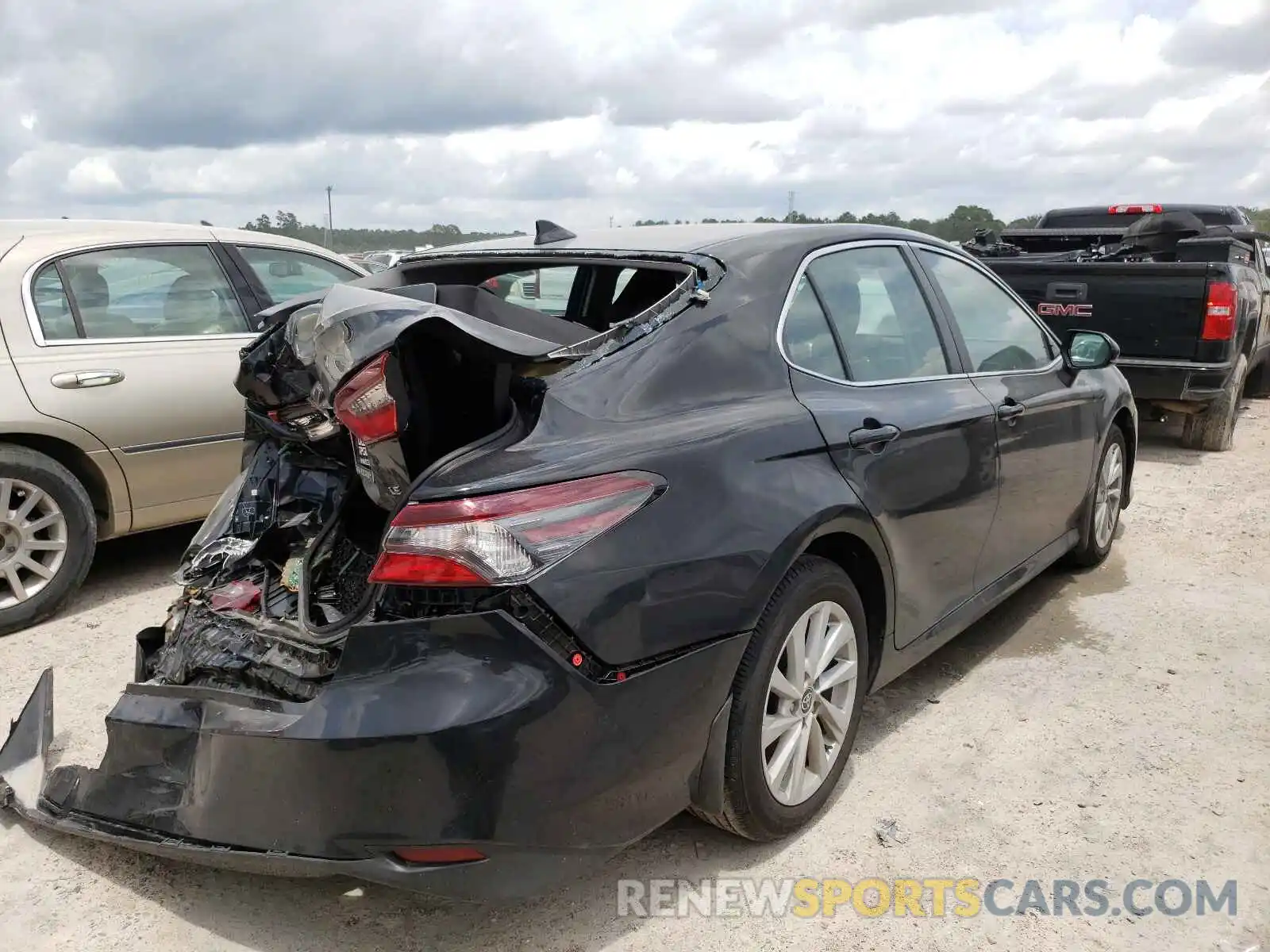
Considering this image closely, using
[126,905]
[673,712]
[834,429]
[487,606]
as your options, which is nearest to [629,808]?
[673,712]

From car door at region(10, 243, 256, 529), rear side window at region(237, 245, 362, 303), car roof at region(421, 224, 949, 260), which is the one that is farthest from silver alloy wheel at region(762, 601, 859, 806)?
rear side window at region(237, 245, 362, 303)

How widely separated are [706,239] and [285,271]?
332 centimetres

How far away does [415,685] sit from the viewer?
6.85 ft

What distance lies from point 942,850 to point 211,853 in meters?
1.93

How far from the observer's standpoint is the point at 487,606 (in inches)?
82.5

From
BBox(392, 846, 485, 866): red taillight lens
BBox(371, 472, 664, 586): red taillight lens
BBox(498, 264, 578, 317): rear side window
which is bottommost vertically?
BBox(392, 846, 485, 866): red taillight lens

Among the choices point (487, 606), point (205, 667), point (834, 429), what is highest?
point (834, 429)

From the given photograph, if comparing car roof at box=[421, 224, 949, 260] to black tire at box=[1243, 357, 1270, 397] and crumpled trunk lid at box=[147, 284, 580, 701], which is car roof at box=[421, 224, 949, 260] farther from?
black tire at box=[1243, 357, 1270, 397]

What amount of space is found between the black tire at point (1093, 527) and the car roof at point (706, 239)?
5.97 feet

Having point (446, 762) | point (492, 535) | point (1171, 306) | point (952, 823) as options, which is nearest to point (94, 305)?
point (492, 535)

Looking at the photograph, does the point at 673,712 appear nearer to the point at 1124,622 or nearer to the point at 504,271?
the point at 504,271

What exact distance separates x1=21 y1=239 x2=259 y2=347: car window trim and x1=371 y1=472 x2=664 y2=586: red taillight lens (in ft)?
7.64

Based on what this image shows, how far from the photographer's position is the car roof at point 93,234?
15.1 feet

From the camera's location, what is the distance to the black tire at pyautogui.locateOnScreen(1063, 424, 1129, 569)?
4.70 metres
